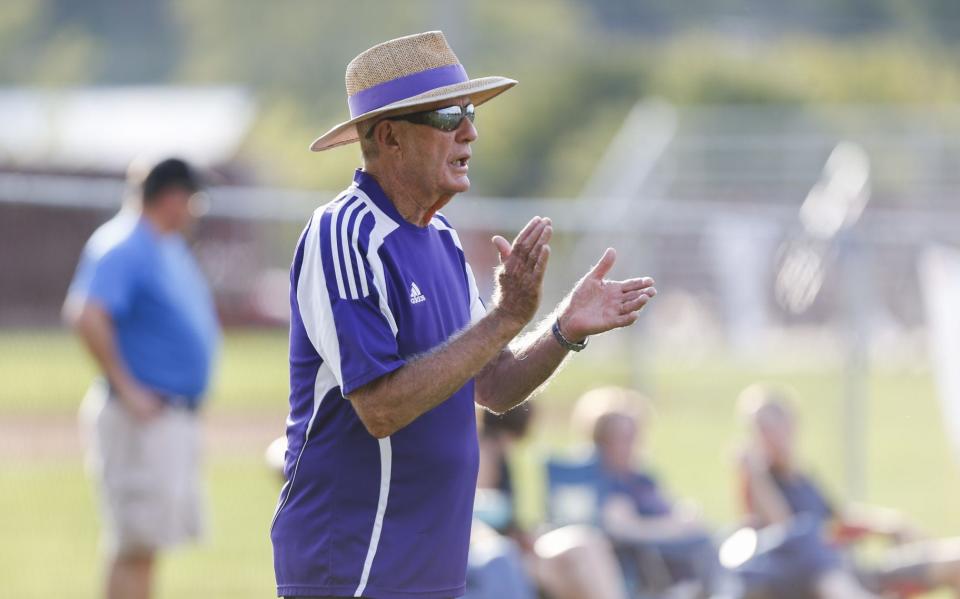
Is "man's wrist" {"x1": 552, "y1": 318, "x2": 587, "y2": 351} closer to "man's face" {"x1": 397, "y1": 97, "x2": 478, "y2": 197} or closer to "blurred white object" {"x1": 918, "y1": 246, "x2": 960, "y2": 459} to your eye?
"man's face" {"x1": 397, "y1": 97, "x2": 478, "y2": 197}

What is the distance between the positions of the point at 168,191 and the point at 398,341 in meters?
3.98

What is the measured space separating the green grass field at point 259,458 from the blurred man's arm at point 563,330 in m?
5.38

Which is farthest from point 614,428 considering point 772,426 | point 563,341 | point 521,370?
point 563,341

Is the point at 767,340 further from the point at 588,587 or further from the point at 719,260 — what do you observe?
the point at 588,587

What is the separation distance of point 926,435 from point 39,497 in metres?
10.2

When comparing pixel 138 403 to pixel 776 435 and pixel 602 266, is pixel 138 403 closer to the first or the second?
pixel 776 435

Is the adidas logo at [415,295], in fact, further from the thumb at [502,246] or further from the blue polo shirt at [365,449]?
the thumb at [502,246]

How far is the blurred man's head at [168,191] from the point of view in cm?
748

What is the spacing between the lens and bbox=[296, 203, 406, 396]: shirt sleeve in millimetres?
3627

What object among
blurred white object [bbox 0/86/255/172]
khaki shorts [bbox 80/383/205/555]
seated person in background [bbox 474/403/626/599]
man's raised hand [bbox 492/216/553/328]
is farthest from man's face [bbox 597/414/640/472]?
blurred white object [bbox 0/86/255/172]

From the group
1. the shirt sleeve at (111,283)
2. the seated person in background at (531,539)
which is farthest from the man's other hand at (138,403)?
the seated person in background at (531,539)

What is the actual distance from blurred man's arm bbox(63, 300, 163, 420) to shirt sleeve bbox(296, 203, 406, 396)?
363 centimetres

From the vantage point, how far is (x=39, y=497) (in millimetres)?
11352

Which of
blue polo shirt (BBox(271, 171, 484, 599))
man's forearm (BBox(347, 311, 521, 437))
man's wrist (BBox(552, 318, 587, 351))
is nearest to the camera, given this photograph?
man's forearm (BBox(347, 311, 521, 437))
